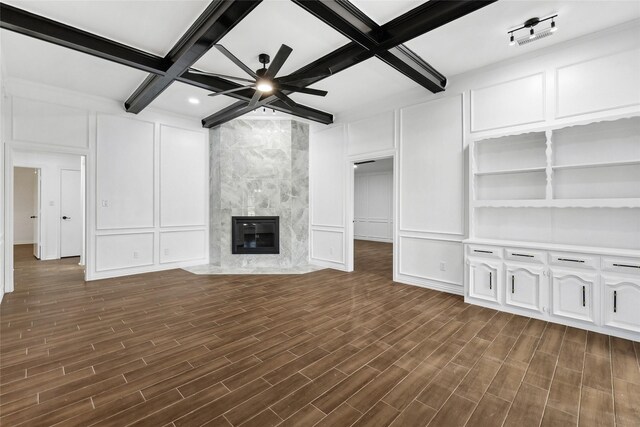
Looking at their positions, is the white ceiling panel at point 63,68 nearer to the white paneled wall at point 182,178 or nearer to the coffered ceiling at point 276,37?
the coffered ceiling at point 276,37

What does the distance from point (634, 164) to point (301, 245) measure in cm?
504

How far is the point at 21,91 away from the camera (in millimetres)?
4246

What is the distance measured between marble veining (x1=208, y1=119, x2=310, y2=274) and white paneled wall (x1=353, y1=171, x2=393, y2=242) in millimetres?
5024

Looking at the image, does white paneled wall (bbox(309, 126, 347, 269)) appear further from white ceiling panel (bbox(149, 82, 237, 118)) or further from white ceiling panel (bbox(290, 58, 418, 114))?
white ceiling panel (bbox(149, 82, 237, 118))

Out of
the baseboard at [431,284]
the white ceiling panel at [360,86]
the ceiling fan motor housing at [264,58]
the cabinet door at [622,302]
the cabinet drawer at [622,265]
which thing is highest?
the white ceiling panel at [360,86]

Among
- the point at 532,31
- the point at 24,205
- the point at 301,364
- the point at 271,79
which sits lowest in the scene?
the point at 301,364

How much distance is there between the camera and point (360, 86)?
442 centimetres

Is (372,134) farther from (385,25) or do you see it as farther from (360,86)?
(385,25)

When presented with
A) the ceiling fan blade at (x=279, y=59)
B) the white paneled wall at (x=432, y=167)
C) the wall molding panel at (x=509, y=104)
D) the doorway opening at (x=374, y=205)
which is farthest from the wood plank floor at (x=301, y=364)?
the doorway opening at (x=374, y=205)

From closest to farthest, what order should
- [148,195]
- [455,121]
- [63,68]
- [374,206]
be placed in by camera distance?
[63,68]
[455,121]
[148,195]
[374,206]

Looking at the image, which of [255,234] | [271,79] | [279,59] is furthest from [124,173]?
[279,59]

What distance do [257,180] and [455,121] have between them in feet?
12.8

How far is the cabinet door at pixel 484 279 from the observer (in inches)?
138

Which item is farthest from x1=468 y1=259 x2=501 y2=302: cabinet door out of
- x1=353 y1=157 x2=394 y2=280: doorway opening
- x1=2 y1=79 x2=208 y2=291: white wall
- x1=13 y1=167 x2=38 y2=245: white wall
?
x1=13 y1=167 x2=38 y2=245: white wall
